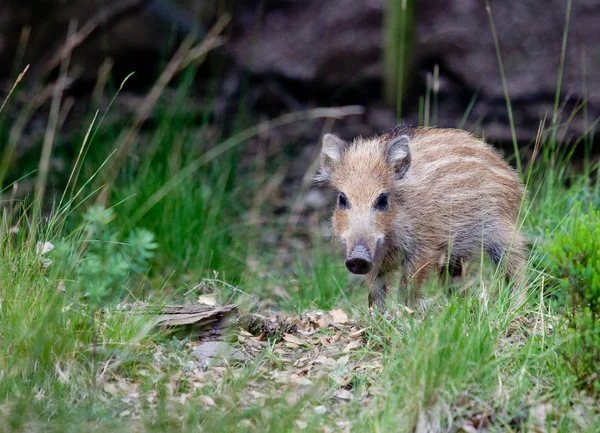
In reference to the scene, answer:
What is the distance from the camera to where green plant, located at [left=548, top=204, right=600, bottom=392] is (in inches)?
136

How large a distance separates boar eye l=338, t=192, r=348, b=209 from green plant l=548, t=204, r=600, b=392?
5.21 ft

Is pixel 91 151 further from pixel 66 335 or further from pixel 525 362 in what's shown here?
pixel 525 362

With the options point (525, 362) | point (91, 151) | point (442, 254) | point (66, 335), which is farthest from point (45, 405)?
point (91, 151)

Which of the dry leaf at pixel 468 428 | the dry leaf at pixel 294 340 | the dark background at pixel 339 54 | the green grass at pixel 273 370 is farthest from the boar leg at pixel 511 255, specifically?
the dark background at pixel 339 54

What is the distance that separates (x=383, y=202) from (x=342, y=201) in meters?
0.24

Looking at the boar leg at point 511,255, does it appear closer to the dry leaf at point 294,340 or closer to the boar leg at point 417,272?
the boar leg at point 417,272

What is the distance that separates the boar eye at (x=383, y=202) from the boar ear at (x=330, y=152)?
0.48 meters

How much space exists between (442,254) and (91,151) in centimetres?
330

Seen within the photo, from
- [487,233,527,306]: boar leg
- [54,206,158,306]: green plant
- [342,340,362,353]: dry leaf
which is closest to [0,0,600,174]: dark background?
[487,233,527,306]: boar leg

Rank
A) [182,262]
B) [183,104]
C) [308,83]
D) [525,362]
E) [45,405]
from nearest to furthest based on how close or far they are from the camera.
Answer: [45,405] < [525,362] < [182,262] < [183,104] < [308,83]

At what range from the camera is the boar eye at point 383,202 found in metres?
4.90

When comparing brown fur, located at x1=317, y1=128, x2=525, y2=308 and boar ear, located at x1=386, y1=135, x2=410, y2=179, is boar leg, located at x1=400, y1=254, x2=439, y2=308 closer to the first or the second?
brown fur, located at x1=317, y1=128, x2=525, y2=308

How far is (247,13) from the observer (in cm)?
913

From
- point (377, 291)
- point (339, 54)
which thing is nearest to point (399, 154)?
point (377, 291)
